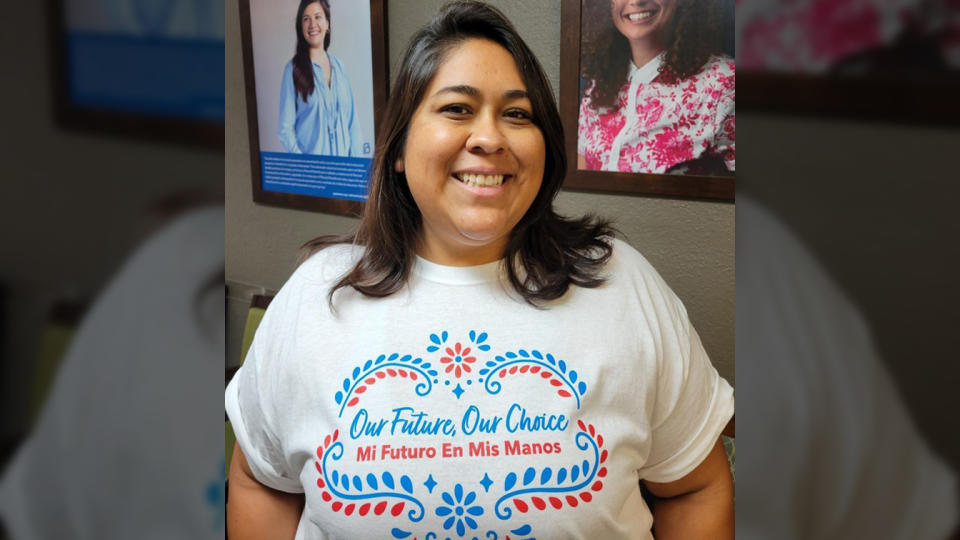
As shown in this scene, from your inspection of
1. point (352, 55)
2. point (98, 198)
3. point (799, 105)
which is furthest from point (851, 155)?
point (352, 55)

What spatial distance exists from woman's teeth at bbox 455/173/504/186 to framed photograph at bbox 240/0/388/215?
7.6 inches

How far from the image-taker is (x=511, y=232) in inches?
26.9

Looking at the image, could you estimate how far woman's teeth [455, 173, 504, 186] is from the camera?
2.03ft

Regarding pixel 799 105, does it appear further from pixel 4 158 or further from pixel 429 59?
pixel 429 59

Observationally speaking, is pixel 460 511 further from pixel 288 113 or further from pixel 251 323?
pixel 288 113

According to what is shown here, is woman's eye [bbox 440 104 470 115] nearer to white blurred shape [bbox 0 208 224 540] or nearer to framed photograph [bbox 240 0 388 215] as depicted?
framed photograph [bbox 240 0 388 215]

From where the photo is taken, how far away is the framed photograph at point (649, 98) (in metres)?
0.70

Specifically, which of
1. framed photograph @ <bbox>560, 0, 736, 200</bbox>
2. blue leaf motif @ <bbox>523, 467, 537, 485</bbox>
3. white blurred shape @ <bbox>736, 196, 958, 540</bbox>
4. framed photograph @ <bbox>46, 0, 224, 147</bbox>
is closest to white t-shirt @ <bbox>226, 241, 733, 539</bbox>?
blue leaf motif @ <bbox>523, 467, 537, 485</bbox>

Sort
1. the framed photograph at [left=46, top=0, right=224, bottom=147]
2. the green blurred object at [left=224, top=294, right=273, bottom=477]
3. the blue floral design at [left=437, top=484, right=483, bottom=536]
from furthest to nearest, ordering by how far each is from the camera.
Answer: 1. the green blurred object at [left=224, top=294, right=273, bottom=477]
2. the blue floral design at [left=437, top=484, right=483, bottom=536]
3. the framed photograph at [left=46, top=0, right=224, bottom=147]

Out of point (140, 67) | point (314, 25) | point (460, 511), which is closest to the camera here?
point (140, 67)

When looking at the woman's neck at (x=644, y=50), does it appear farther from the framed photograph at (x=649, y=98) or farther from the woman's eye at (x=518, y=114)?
the woman's eye at (x=518, y=114)

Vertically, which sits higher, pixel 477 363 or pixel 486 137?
pixel 486 137

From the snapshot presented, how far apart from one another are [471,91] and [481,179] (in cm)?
8

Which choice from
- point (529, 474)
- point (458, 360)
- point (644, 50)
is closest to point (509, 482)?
point (529, 474)
